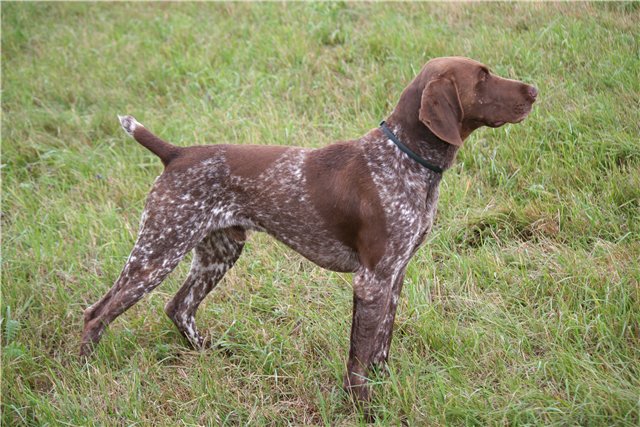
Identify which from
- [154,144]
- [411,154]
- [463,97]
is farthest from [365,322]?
[154,144]

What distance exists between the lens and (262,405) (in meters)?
4.12

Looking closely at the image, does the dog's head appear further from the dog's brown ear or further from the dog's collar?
the dog's collar

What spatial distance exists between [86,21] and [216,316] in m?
6.88

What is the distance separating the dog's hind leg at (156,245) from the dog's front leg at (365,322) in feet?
3.54

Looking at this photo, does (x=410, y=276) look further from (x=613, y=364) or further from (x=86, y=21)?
(x=86, y=21)

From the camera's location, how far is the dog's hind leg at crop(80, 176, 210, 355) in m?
4.34

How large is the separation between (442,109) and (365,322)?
1251mm

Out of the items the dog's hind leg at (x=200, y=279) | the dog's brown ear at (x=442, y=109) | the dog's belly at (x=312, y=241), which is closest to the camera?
the dog's brown ear at (x=442, y=109)

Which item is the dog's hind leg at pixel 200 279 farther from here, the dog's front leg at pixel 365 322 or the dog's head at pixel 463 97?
the dog's head at pixel 463 97

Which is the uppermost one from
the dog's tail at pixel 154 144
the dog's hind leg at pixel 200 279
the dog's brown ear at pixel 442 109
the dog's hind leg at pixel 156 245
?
the dog's brown ear at pixel 442 109

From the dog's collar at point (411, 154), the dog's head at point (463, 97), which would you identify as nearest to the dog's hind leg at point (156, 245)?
the dog's collar at point (411, 154)

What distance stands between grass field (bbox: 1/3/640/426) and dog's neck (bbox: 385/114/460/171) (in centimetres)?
103

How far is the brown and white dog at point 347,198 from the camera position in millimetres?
3961

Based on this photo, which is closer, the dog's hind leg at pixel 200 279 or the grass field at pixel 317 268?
the grass field at pixel 317 268
